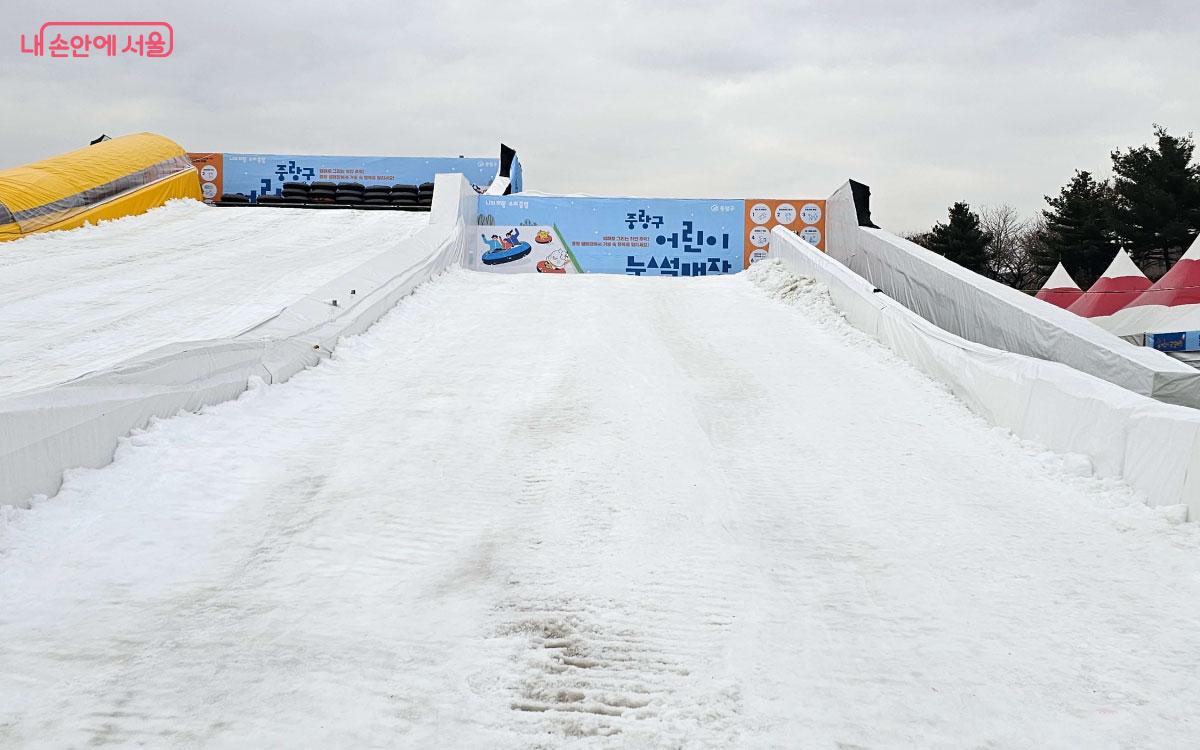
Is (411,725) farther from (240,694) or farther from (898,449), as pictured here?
(898,449)

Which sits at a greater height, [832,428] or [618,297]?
[618,297]

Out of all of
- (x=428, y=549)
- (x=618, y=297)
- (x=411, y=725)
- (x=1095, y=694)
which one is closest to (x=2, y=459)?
(x=428, y=549)

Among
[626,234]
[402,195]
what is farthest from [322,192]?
[626,234]

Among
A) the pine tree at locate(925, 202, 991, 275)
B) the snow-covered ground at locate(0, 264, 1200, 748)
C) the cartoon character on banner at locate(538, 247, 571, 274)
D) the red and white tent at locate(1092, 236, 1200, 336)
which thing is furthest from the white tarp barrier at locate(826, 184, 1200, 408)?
the pine tree at locate(925, 202, 991, 275)

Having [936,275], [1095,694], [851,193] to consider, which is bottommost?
[1095,694]

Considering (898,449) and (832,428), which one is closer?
(898,449)

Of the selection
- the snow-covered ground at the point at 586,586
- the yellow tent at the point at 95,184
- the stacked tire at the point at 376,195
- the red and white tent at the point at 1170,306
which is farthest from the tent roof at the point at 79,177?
the red and white tent at the point at 1170,306

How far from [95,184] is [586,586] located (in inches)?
627

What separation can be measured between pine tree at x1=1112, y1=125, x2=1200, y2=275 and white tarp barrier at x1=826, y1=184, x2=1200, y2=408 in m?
24.0

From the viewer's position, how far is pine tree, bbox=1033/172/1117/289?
37406 millimetres

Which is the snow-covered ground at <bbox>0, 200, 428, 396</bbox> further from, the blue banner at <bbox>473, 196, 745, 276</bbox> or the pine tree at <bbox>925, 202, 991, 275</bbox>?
the pine tree at <bbox>925, 202, 991, 275</bbox>

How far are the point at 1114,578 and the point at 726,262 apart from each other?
53.9 feet

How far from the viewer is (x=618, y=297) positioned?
42.8 feet

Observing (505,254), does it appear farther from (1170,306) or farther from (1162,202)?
(1162,202)
